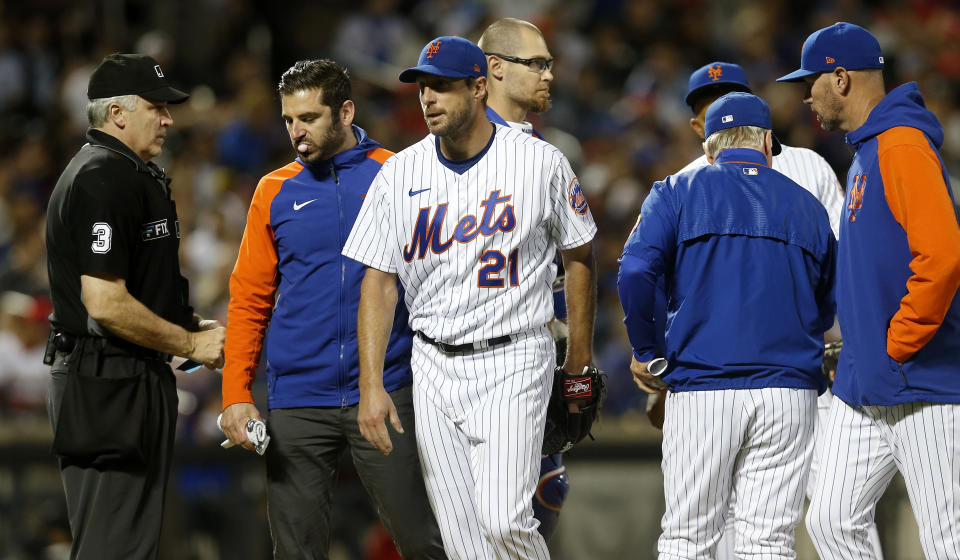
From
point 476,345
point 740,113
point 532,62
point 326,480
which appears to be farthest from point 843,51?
point 326,480

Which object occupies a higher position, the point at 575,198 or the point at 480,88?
the point at 480,88

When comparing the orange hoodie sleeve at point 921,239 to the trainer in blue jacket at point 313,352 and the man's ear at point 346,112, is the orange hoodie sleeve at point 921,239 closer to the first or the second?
the trainer in blue jacket at point 313,352

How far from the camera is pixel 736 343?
14.3 ft

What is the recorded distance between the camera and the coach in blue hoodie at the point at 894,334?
14.0 ft

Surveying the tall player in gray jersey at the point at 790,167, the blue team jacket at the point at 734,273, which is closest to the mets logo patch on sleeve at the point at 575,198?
the blue team jacket at the point at 734,273

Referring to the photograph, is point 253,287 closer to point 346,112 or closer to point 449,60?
point 346,112

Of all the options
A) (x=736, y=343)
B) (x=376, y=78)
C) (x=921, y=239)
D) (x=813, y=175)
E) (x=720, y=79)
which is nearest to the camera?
(x=921, y=239)

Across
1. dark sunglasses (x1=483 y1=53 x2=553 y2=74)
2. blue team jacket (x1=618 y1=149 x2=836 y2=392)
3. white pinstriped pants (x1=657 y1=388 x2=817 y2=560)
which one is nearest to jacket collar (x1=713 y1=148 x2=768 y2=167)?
blue team jacket (x1=618 y1=149 x2=836 y2=392)

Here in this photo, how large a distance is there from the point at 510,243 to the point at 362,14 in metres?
8.87

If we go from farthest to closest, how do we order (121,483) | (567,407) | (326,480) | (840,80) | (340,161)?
1. (340,161)
2. (326,480)
3. (567,407)
4. (840,80)
5. (121,483)

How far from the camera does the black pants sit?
4543 millimetres

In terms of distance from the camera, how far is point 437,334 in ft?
14.7

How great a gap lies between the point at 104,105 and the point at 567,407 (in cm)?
225

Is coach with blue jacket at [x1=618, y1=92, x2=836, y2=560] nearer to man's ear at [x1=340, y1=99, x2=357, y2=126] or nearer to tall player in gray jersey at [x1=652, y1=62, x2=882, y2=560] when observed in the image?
tall player in gray jersey at [x1=652, y1=62, x2=882, y2=560]
